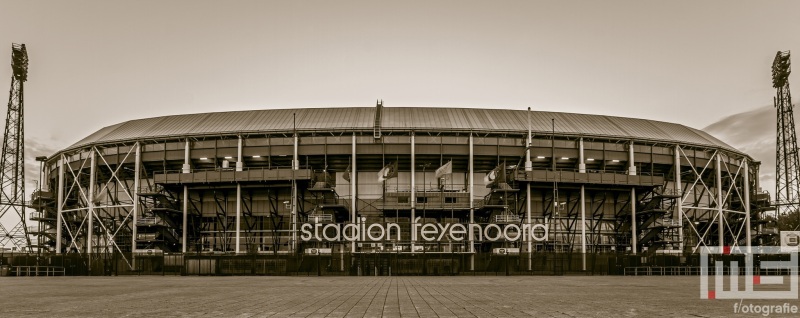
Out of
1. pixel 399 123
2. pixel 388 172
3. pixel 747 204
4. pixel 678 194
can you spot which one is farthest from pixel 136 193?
pixel 747 204

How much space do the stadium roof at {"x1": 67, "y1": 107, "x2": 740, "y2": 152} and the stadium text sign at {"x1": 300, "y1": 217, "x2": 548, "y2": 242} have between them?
10440 millimetres

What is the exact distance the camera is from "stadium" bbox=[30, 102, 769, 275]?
76.9 metres

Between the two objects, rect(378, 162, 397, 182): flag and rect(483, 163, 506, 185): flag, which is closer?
rect(483, 163, 506, 185): flag

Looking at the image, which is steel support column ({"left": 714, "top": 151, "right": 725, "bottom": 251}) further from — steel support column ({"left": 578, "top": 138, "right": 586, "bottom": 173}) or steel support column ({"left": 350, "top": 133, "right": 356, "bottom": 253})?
steel support column ({"left": 350, "top": 133, "right": 356, "bottom": 253})

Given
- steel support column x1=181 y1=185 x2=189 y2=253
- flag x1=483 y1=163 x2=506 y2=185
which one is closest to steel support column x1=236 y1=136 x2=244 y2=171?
steel support column x1=181 y1=185 x2=189 y2=253

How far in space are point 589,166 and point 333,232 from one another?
30702 millimetres

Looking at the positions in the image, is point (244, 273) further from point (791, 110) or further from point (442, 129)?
point (791, 110)

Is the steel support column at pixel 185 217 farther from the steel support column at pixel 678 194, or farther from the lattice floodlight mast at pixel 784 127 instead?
the lattice floodlight mast at pixel 784 127

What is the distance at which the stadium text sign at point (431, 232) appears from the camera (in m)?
74.2

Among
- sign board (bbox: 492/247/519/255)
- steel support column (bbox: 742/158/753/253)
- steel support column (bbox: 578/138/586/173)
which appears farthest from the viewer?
steel support column (bbox: 742/158/753/253)

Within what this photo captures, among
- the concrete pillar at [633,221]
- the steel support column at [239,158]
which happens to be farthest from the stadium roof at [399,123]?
the concrete pillar at [633,221]

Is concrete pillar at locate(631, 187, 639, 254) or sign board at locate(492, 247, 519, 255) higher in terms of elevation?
concrete pillar at locate(631, 187, 639, 254)

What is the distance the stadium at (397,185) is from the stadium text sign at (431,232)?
8.1 inches

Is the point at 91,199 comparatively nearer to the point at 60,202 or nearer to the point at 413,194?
the point at 60,202
